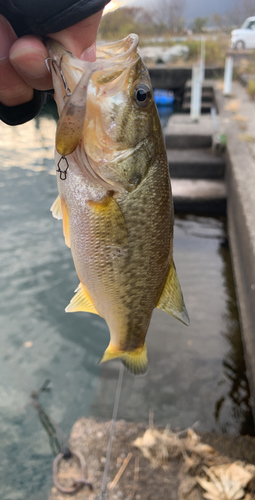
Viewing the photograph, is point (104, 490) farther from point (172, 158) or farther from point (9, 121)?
Result: point (172, 158)

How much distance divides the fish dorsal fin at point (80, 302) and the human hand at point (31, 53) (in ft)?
2.82

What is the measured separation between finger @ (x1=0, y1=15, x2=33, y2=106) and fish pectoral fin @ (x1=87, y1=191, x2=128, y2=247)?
49 centimetres

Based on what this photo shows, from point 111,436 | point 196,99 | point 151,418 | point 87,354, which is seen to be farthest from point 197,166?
point 111,436

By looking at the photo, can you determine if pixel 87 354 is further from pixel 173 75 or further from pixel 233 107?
pixel 173 75

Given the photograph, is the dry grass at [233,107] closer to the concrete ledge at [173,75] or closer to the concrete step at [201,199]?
the concrete step at [201,199]

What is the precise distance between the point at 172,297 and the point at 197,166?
607 centimetres

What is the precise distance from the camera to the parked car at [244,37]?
2298 cm

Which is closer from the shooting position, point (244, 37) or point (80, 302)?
point (80, 302)

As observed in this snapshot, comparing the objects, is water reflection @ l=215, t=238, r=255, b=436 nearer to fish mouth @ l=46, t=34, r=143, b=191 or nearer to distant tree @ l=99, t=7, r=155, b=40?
fish mouth @ l=46, t=34, r=143, b=191

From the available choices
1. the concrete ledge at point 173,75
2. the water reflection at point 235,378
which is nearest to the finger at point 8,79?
the water reflection at point 235,378

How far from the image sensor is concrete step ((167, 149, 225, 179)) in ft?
23.4

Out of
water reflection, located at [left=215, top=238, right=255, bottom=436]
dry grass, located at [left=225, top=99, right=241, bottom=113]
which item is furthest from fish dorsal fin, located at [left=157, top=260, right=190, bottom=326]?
dry grass, located at [left=225, top=99, right=241, bottom=113]

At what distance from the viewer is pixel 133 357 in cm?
183

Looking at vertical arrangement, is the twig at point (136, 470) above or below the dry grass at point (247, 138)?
below
